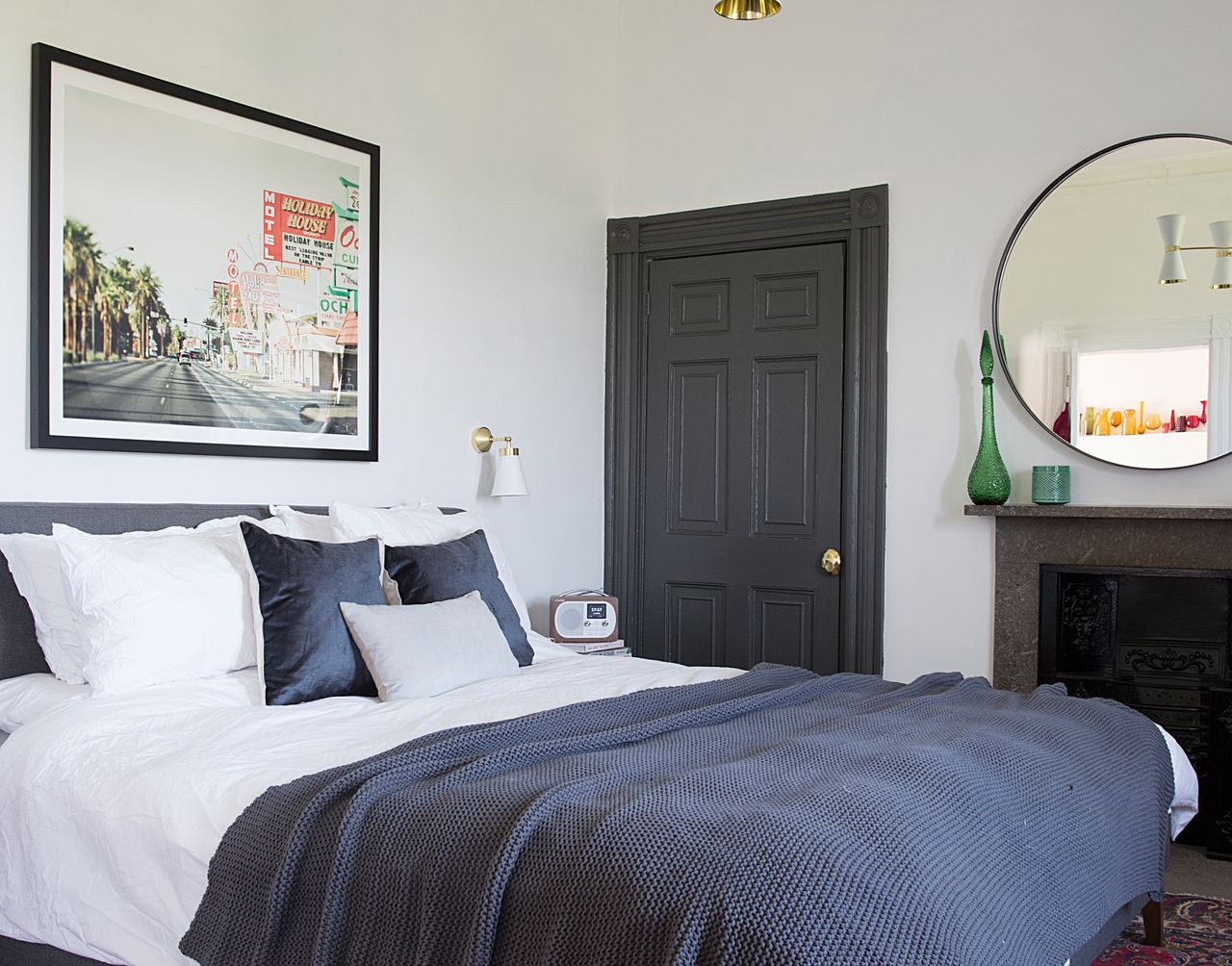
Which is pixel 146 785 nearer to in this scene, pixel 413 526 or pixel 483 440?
pixel 413 526

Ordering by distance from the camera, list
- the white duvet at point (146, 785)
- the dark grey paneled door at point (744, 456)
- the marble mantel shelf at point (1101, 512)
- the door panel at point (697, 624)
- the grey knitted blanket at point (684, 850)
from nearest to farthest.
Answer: the grey knitted blanket at point (684, 850) → the white duvet at point (146, 785) → the marble mantel shelf at point (1101, 512) → the dark grey paneled door at point (744, 456) → the door panel at point (697, 624)

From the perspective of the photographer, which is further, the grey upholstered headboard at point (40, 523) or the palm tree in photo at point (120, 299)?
the palm tree in photo at point (120, 299)

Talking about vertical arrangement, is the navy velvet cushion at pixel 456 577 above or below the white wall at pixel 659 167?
below

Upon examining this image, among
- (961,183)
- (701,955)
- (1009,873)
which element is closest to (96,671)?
(701,955)

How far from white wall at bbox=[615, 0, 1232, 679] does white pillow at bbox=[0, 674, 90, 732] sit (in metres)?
2.89

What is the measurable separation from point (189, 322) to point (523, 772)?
1.98 m

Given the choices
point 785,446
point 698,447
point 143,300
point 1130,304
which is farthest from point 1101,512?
point 143,300

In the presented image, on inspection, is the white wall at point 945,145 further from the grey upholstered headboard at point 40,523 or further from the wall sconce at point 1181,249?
the grey upholstered headboard at point 40,523

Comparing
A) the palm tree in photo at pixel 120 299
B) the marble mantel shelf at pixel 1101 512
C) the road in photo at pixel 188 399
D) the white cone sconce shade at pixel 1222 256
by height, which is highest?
the white cone sconce shade at pixel 1222 256

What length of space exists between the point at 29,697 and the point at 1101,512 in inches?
128

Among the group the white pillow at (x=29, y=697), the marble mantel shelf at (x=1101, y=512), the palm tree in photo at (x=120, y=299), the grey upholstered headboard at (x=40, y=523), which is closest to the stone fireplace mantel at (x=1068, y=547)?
the marble mantel shelf at (x=1101, y=512)

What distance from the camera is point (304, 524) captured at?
3.47 metres

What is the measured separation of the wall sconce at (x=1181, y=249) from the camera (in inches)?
154

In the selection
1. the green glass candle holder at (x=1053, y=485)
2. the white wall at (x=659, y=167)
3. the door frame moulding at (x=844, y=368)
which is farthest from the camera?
the door frame moulding at (x=844, y=368)
